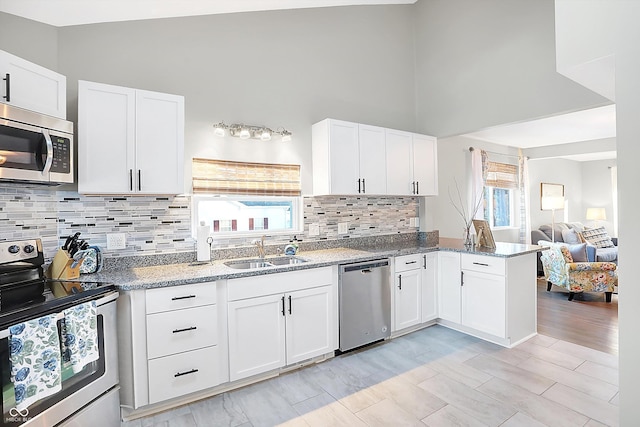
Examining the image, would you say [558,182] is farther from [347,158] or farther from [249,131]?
[249,131]

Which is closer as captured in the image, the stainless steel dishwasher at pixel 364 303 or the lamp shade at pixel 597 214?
the stainless steel dishwasher at pixel 364 303

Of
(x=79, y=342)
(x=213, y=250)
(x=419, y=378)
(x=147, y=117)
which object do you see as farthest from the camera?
(x=213, y=250)

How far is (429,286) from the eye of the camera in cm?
363

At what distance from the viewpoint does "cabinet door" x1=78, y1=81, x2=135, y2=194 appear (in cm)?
220

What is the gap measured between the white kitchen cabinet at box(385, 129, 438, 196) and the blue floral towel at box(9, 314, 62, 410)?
304 centimetres

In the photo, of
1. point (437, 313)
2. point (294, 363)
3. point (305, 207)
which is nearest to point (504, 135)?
point (437, 313)

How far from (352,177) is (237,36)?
1.69 metres

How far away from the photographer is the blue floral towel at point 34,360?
146 centimetres

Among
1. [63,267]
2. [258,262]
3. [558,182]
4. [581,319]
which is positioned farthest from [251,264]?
[558,182]

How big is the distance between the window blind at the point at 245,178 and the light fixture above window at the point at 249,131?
0.25 m

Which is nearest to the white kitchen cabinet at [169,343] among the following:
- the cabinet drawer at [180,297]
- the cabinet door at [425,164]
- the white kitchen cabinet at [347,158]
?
the cabinet drawer at [180,297]

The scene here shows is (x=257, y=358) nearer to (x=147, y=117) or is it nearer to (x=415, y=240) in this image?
(x=147, y=117)

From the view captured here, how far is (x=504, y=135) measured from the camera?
5375 millimetres

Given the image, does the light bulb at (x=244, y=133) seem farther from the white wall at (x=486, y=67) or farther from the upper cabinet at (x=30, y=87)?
the white wall at (x=486, y=67)
